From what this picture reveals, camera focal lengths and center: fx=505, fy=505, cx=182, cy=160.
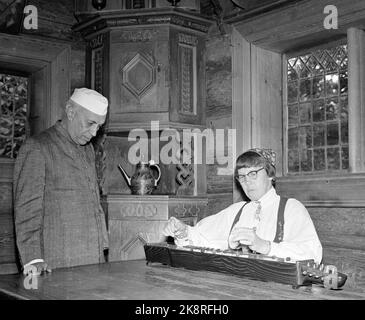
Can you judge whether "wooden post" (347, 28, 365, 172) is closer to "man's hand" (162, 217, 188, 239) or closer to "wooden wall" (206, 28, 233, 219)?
"wooden wall" (206, 28, 233, 219)

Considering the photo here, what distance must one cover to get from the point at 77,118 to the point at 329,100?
6.86 feet

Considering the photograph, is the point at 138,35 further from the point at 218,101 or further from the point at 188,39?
the point at 218,101

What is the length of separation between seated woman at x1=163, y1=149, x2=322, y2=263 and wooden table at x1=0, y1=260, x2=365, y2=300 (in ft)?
0.95

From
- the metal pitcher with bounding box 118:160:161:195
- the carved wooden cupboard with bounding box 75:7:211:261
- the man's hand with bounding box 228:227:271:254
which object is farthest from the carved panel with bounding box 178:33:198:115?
the man's hand with bounding box 228:227:271:254

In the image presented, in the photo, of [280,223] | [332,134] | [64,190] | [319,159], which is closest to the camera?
[280,223]

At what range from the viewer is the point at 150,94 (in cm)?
457

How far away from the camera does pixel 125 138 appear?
5051 millimetres

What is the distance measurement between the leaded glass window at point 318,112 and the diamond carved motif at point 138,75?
1253 mm

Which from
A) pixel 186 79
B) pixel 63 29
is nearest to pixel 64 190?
pixel 186 79

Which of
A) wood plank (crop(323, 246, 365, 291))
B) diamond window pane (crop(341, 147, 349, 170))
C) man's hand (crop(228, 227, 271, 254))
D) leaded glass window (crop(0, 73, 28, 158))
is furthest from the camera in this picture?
leaded glass window (crop(0, 73, 28, 158))

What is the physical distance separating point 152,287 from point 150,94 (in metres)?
2.72

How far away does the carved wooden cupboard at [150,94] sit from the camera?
4387 millimetres

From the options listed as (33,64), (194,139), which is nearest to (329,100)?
(194,139)

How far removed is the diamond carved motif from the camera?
4590mm
